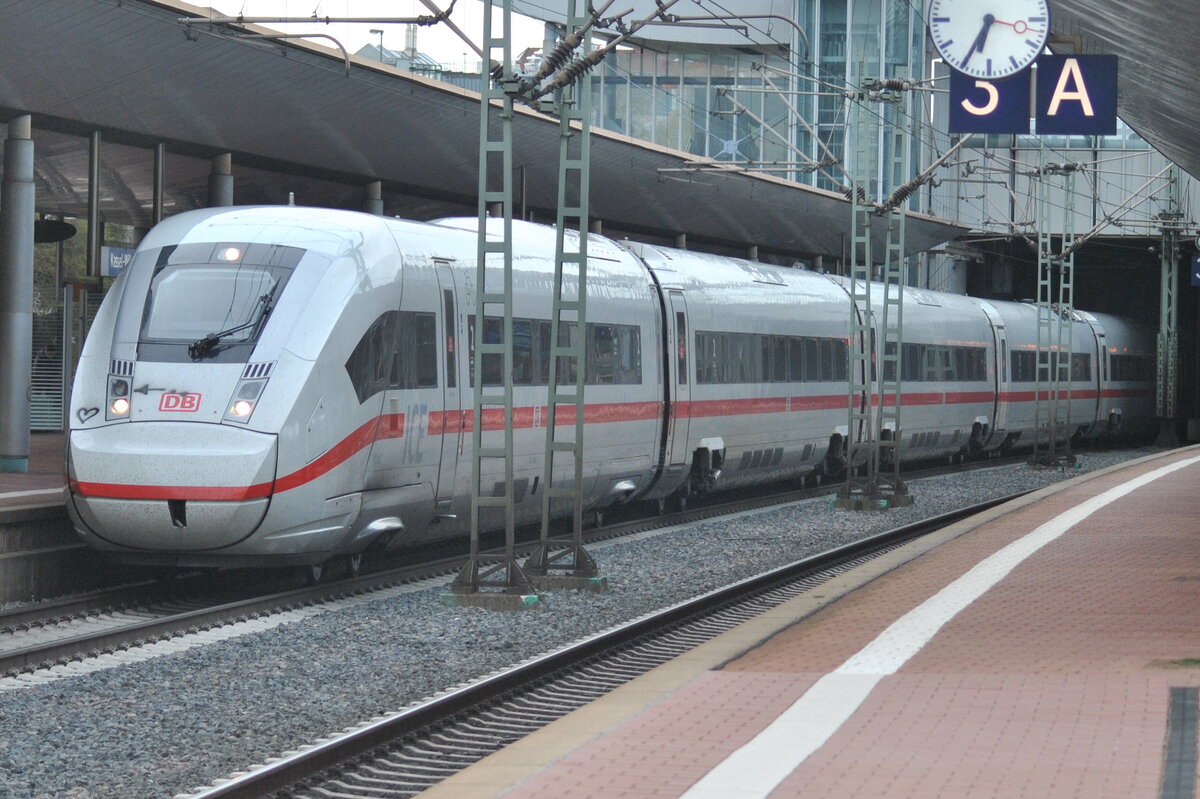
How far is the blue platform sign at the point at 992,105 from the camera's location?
14.5 meters

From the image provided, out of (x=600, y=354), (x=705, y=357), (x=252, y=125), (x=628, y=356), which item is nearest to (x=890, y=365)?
(x=705, y=357)

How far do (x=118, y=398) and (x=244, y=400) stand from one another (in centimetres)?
106

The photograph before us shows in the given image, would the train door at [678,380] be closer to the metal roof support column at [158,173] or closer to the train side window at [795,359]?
the train side window at [795,359]

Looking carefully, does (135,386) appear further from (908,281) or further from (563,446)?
(908,281)

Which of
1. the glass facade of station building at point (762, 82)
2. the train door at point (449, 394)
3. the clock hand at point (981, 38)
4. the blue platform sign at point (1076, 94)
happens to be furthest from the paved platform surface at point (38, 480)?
the glass facade of station building at point (762, 82)

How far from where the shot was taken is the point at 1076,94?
15.2 m

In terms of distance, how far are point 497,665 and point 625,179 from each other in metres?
20.9

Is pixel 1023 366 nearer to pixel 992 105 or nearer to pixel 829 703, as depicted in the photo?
pixel 992 105

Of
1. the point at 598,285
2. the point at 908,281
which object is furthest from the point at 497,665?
the point at 908,281

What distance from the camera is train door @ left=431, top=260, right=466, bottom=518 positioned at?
47.6 feet

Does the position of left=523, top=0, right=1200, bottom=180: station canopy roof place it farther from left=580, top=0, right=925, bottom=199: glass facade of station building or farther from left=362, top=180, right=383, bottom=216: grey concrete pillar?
left=580, top=0, right=925, bottom=199: glass facade of station building

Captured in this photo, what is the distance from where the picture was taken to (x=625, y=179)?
3072 centimetres

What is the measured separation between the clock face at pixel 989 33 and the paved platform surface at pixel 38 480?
27.2 ft

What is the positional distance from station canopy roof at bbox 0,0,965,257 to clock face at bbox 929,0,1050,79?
344 inches
